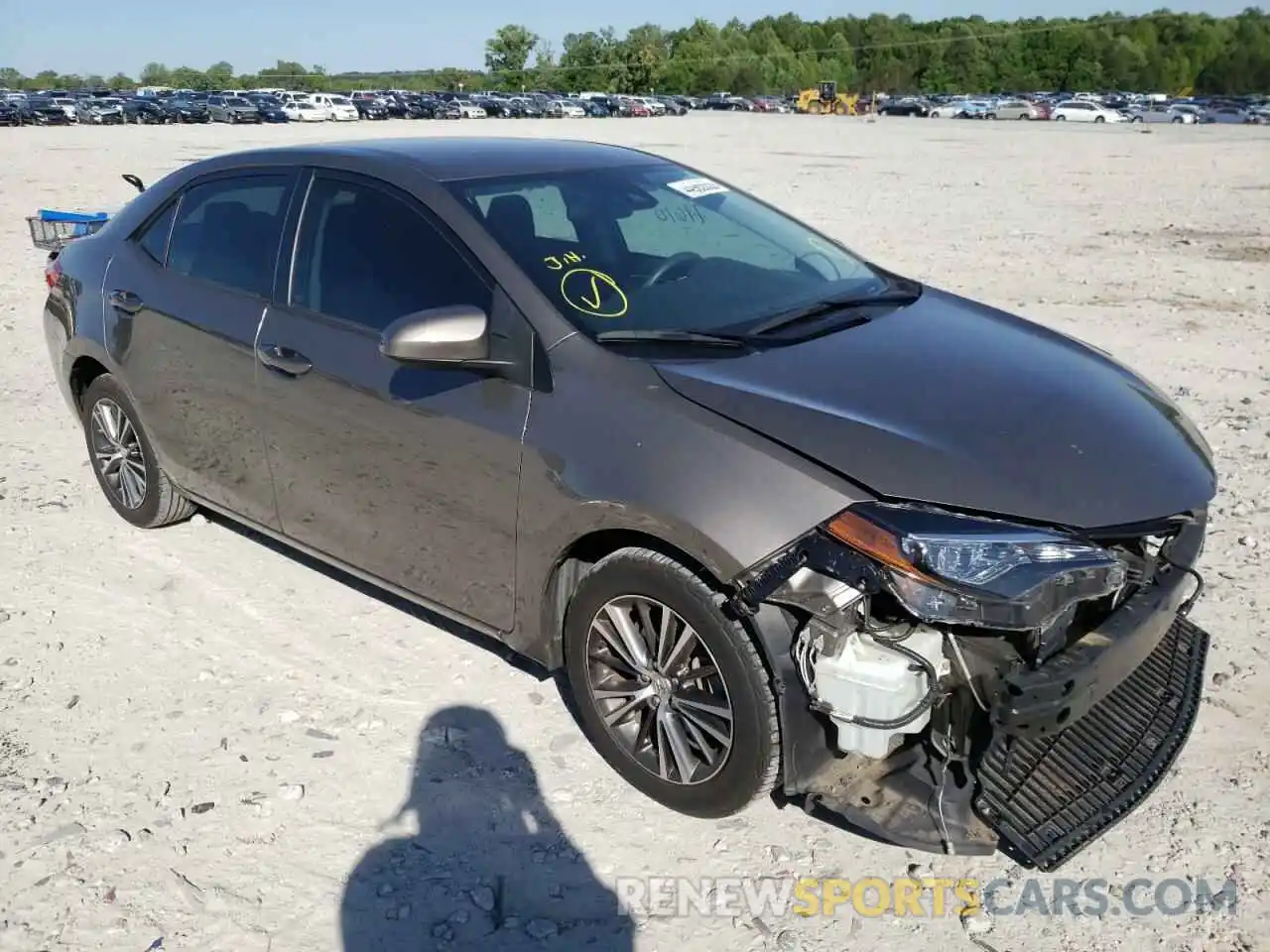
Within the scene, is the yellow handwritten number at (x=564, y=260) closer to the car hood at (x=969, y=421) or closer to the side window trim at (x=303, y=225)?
the side window trim at (x=303, y=225)

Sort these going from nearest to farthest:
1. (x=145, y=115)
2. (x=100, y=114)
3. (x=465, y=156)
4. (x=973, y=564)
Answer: (x=973, y=564) < (x=465, y=156) < (x=100, y=114) < (x=145, y=115)

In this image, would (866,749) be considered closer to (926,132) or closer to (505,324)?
(505,324)

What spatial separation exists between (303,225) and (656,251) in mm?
1283

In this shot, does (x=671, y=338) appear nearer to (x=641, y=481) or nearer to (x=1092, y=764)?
(x=641, y=481)

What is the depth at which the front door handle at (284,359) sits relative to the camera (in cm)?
380

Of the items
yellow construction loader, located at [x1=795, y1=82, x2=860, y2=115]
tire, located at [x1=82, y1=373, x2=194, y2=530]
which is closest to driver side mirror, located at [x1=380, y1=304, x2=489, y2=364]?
tire, located at [x1=82, y1=373, x2=194, y2=530]

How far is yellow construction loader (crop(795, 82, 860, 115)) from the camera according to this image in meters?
79.4

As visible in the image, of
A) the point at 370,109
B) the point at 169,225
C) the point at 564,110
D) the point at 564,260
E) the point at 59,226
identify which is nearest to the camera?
the point at 564,260

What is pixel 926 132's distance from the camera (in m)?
46.2

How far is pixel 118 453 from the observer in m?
5.14

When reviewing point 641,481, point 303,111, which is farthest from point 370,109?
point 641,481

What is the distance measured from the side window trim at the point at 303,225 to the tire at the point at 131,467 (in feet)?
4.49

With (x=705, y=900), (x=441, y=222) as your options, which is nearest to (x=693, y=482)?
(x=705, y=900)

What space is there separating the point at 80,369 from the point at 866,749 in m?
4.20
